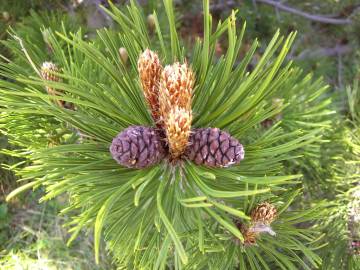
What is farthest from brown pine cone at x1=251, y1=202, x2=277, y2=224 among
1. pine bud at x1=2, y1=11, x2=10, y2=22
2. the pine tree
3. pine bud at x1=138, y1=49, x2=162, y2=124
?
pine bud at x1=2, y1=11, x2=10, y2=22

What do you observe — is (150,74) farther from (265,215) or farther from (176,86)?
(265,215)

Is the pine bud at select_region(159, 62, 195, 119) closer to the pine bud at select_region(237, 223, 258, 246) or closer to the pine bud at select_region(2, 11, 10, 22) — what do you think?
the pine bud at select_region(237, 223, 258, 246)

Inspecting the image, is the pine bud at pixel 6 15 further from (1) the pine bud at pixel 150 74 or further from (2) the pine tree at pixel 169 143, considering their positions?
(1) the pine bud at pixel 150 74

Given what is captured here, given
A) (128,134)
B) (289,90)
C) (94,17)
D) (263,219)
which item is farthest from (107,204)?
(94,17)

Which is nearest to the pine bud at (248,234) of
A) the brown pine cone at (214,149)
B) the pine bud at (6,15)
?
the brown pine cone at (214,149)

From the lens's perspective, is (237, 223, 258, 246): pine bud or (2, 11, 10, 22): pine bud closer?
(237, 223, 258, 246): pine bud

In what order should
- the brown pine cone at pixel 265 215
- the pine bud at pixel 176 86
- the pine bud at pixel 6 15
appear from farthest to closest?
the pine bud at pixel 6 15 → the brown pine cone at pixel 265 215 → the pine bud at pixel 176 86
